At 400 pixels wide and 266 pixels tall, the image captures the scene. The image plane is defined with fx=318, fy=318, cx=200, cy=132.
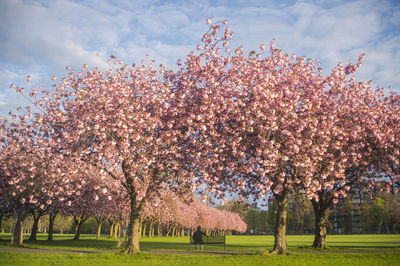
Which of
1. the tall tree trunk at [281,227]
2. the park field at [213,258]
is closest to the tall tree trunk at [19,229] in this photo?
the park field at [213,258]

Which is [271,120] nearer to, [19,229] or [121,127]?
[121,127]

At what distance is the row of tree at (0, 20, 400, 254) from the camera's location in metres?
18.9

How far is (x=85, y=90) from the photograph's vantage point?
21078 mm

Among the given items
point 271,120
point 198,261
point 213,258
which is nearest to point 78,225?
point 213,258

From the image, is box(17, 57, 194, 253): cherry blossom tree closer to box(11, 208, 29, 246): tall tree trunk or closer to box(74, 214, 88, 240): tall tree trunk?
box(11, 208, 29, 246): tall tree trunk

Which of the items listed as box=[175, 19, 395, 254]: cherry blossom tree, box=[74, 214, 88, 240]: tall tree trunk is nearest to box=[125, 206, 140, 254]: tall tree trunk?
box=[175, 19, 395, 254]: cherry blossom tree

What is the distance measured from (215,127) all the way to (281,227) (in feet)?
28.9

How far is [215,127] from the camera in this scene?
19547 millimetres

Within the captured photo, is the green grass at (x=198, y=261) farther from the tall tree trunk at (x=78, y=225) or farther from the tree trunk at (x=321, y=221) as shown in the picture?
the tall tree trunk at (x=78, y=225)

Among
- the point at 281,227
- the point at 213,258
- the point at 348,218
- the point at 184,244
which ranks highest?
the point at 281,227

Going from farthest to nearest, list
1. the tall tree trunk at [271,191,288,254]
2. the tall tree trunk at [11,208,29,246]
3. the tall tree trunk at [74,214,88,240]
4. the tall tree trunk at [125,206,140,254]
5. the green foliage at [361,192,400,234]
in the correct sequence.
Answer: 1. the green foliage at [361,192,400,234]
2. the tall tree trunk at [74,214,88,240]
3. the tall tree trunk at [11,208,29,246]
4. the tall tree trunk at [125,206,140,254]
5. the tall tree trunk at [271,191,288,254]

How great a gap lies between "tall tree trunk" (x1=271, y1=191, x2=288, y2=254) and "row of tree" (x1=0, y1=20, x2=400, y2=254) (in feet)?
0.23

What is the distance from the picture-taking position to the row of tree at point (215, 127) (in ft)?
62.0

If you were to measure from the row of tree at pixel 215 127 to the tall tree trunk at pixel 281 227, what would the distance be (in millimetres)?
70
